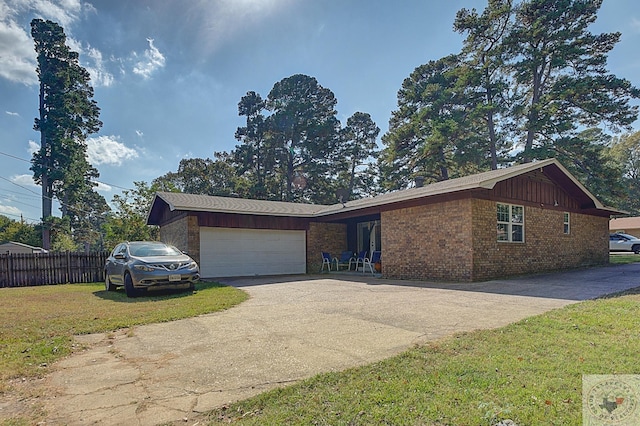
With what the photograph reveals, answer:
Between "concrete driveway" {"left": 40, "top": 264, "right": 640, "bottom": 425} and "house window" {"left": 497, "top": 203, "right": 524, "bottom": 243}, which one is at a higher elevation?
"house window" {"left": 497, "top": 203, "right": 524, "bottom": 243}

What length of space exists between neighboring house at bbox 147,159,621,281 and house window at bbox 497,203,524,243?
0.11 ft

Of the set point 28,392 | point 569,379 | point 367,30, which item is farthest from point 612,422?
point 367,30

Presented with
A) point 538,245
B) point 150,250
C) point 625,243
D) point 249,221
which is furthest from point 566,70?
point 150,250

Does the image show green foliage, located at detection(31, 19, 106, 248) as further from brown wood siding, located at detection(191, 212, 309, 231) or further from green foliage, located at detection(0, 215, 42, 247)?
brown wood siding, located at detection(191, 212, 309, 231)

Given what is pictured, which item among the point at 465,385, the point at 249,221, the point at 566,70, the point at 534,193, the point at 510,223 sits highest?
the point at 566,70

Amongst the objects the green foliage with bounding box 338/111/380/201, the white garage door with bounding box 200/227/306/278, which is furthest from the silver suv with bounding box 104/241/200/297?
the green foliage with bounding box 338/111/380/201

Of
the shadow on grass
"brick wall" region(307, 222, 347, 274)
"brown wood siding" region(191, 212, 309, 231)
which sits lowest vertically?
the shadow on grass

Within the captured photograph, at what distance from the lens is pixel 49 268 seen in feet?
43.2

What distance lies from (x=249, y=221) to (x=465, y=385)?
40.0ft

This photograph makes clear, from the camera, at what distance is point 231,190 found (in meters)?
34.9

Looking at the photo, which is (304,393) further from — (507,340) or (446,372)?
(507,340)

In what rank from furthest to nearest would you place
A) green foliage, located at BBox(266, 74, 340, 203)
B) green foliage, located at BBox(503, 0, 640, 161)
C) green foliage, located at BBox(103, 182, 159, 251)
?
green foliage, located at BBox(266, 74, 340, 203) < green foliage, located at BBox(103, 182, 159, 251) < green foliage, located at BBox(503, 0, 640, 161)

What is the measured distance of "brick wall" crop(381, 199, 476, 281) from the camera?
10094 mm

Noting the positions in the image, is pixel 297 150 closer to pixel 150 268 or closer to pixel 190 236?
pixel 190 236
